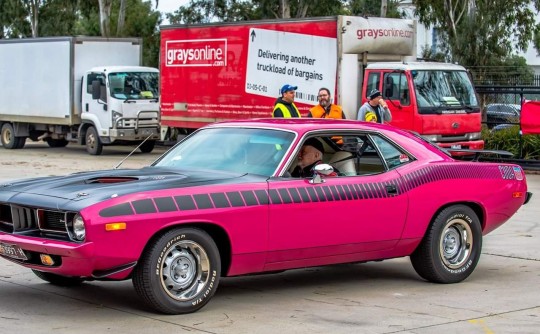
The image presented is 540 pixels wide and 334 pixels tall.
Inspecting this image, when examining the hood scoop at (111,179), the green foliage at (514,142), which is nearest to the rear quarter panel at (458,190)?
the hood scoop at (111,179)

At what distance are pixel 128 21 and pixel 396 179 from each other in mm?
45226

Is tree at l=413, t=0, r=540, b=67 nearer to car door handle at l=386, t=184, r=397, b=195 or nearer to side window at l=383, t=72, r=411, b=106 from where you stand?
side window at l=383, t=72, r=411, b=106

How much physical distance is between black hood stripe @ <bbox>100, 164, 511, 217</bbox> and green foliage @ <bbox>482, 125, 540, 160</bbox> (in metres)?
14.4

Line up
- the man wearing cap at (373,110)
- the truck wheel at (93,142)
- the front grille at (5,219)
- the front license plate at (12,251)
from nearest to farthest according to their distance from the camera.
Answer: the front license plate at (12,251)
the front grille at (5,219)
the man wearing cap at (373,110)
the truck wheel at (93,142)

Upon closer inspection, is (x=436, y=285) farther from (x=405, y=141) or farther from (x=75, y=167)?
(x=75, y=167)

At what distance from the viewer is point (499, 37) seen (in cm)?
4347

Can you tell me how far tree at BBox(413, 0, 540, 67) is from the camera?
42875mm

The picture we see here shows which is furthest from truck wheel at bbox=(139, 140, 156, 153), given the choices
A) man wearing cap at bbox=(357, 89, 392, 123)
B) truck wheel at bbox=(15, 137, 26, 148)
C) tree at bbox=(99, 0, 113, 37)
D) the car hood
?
the car hood

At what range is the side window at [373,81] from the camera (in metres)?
21.3

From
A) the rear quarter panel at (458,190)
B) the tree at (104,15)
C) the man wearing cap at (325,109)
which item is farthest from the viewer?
the tree at (104,15)

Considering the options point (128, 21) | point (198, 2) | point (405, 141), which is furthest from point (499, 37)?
point (405, 141)

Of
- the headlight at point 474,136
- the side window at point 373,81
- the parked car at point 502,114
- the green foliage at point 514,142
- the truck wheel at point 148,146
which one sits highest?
the side window at point 373,81

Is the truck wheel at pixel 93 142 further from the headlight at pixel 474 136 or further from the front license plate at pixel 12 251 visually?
the front license plate at pixel 12 251

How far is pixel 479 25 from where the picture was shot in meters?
42.8
